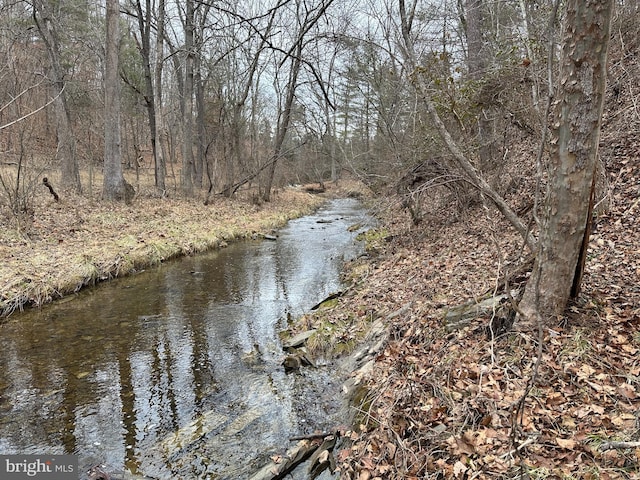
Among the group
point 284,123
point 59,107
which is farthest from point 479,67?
point 59,107

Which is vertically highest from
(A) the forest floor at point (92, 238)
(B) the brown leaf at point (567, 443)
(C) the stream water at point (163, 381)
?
(A) the forest floor at point (92, 238)

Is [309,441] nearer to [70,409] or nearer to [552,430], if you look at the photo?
[552,430]

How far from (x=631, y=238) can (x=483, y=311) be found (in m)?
2.14

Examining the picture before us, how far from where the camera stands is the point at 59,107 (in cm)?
1487

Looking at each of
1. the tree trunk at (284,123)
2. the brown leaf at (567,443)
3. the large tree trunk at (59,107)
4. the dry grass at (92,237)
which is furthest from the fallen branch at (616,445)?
the large tree trunk at (59,107)

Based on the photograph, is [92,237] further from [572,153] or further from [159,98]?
[572,153]

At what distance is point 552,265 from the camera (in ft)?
11.7

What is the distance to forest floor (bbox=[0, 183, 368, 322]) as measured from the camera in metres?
7.71

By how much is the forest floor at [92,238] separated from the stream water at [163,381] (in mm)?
474

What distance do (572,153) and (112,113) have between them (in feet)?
47.5

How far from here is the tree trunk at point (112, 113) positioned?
13.2m

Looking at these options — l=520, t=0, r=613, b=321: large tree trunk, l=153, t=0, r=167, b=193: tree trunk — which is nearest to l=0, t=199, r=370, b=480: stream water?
l=520, t=0, r=613, b=321: large tree trunk

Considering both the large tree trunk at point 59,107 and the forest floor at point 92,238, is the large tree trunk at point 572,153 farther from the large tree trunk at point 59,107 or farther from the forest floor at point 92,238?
the large tree trunk at point 59,107

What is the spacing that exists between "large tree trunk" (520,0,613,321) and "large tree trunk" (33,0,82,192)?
1504cm
